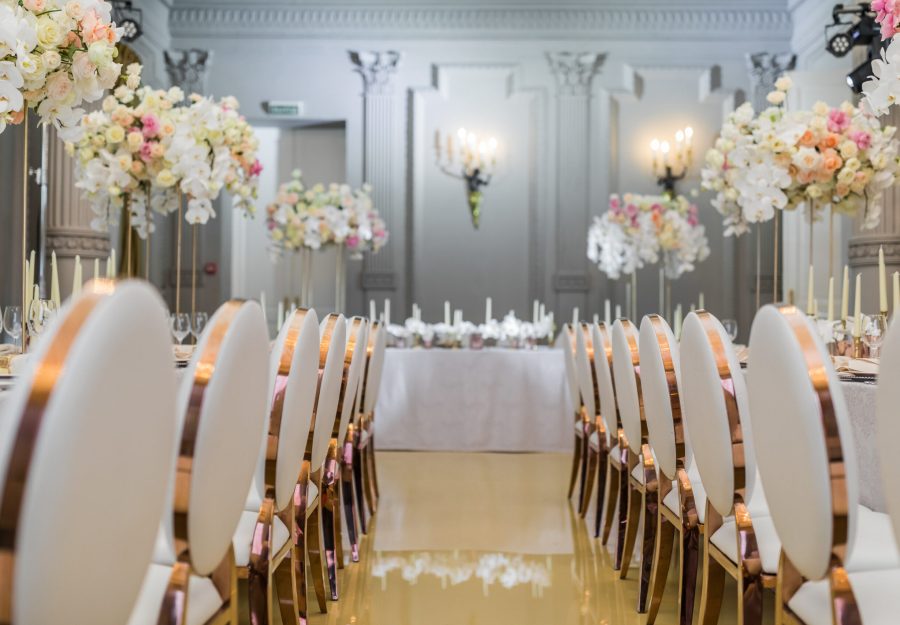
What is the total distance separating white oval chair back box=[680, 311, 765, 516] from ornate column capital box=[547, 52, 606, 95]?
6217 millimetres

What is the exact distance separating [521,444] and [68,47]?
3820 millimetres

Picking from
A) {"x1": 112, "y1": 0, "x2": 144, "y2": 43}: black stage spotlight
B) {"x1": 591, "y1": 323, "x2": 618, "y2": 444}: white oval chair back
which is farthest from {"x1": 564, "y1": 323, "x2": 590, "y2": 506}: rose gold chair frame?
{"x1": 112, "y1": 0, "x2": 144, "y2": 43}: black stage spotlight

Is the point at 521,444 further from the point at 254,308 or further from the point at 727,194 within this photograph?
the point at 254,308

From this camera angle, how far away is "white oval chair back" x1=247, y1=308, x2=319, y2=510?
1.65m

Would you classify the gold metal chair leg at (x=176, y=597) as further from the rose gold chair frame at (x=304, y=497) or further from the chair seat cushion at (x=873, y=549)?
the chair seat cushion at (x=873, y=549)

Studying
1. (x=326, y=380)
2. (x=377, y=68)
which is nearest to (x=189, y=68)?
(x=377, y=68)

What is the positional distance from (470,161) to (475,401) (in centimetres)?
286

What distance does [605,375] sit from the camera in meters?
3.03

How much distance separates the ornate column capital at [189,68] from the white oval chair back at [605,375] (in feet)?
18.6

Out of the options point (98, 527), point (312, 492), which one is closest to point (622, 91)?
point (312, 492)

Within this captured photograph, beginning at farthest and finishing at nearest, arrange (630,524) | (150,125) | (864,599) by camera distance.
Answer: (150,125), (630,524), (864,599)

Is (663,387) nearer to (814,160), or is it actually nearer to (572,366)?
(814,160)

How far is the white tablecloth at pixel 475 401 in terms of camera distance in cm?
532

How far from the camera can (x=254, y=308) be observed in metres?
1.33
